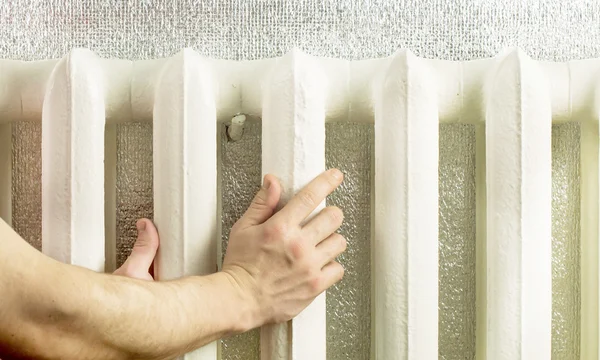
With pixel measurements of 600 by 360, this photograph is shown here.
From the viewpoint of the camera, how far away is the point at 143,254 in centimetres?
60

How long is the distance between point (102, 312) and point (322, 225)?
0.24 m

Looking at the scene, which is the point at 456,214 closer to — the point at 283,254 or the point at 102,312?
the point at 283,254

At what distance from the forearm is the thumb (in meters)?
0.08

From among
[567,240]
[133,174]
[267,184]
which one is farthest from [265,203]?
[567,240]

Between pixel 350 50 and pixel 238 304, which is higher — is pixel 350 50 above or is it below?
above

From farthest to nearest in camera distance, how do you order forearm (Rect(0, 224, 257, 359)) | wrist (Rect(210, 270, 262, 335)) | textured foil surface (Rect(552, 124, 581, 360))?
textured foil surface (Rect(552, 124, 581, 360))
wrist (Rect(210, 270, 262, 335))
forearm (Rect(0, 224, 257, 359))

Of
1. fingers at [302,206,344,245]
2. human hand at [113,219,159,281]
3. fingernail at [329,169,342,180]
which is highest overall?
fingernail at [329,169,342,180]

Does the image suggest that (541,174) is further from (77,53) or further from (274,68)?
(77,53)

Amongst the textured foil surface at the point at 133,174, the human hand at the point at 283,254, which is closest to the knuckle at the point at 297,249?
the human hand at the point at 283,254

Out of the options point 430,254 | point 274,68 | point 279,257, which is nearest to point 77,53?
point 274,68

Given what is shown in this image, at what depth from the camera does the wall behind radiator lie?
2.39 feet

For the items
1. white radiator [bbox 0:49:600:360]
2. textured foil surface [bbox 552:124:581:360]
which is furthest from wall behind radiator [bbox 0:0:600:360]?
white radiator [bbox 0:49:600:360]

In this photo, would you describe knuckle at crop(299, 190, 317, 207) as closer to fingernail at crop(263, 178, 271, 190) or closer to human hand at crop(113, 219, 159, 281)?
fingernail at crop(263, 178, 271, 190)

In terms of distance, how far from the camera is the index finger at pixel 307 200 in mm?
568
